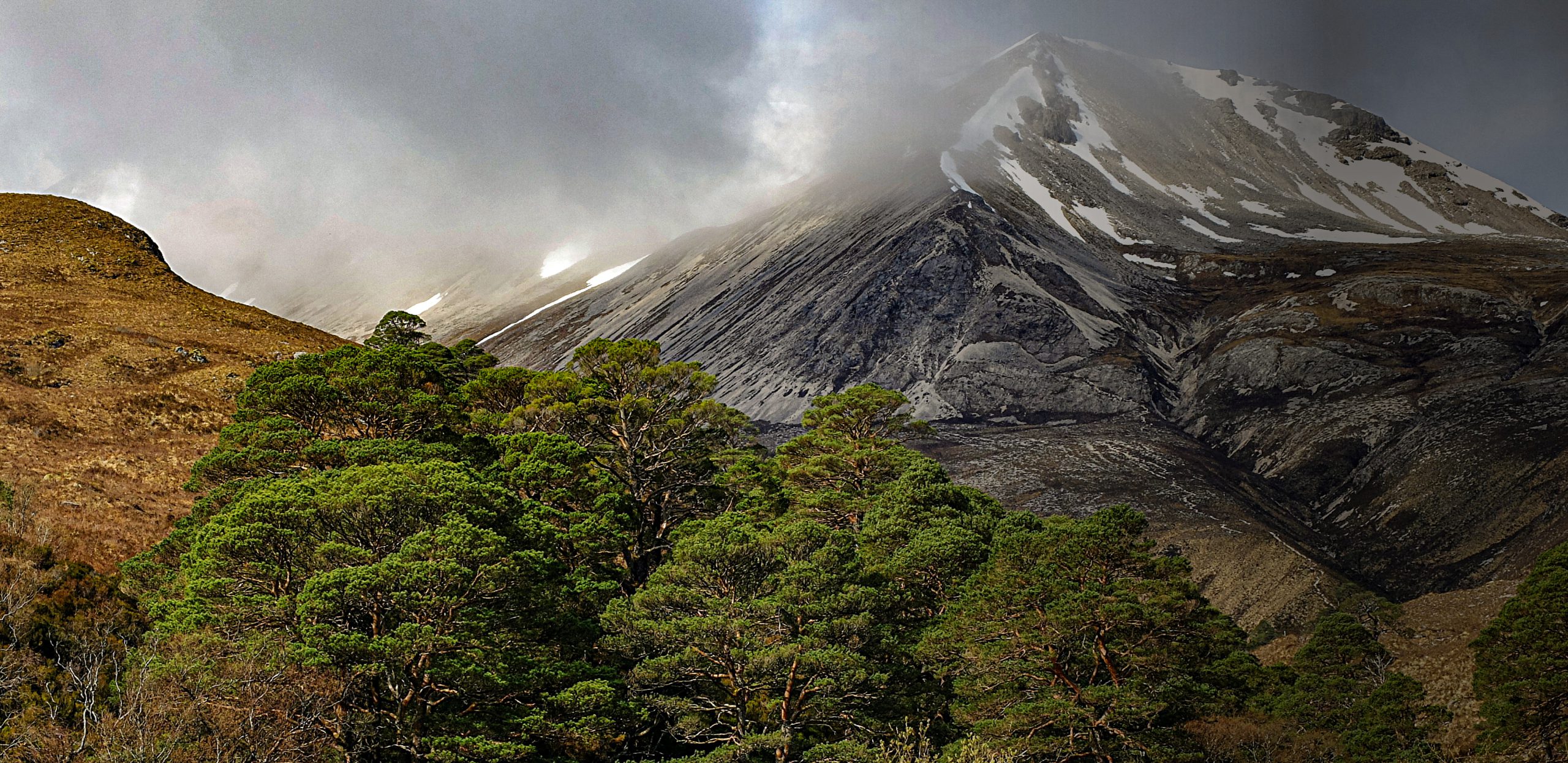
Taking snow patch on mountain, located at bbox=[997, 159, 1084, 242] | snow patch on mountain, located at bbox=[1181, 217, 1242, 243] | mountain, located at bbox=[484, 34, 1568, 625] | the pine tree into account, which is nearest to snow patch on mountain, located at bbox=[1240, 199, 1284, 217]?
mountain, located at bbox=[484, 34, 1568, 625]

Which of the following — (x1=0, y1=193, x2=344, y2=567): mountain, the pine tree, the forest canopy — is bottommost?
the pine tree

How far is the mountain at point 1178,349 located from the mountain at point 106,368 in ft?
185

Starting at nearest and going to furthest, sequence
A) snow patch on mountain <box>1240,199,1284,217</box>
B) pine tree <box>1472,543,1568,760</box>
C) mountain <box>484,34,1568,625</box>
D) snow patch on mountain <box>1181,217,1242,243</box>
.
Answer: pine tree <box>1472,543,1568,760</box>
mountain <box>484,34,1568,625</box>
snow patch on mountain <box>1181,217,1242,243</box>
snow patch on mountain <box>1240,199,1284,217</box>

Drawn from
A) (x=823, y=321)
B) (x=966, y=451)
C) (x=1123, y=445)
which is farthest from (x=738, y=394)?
(x=1123, y=445)

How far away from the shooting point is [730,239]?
165 meters

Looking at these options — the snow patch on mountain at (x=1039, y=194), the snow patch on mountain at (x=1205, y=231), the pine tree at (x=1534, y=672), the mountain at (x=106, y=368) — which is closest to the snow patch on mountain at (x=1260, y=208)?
the snow patch on mountain at (x=1205, y=231)

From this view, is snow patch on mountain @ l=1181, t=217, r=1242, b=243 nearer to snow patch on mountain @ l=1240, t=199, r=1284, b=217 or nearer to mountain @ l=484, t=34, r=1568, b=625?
mountain @ l=484, t=34, r=1568, b=625

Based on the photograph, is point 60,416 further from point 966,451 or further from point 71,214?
point 966,451

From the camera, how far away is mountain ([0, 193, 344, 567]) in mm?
26562

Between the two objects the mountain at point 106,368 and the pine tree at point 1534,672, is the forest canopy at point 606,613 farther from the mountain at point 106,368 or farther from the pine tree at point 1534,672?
the mountain at point 106,368

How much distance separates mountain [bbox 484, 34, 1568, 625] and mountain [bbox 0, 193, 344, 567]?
185ft

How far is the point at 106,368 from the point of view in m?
37.3

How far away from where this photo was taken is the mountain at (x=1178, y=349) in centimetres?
6719

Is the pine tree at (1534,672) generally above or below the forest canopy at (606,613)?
below
